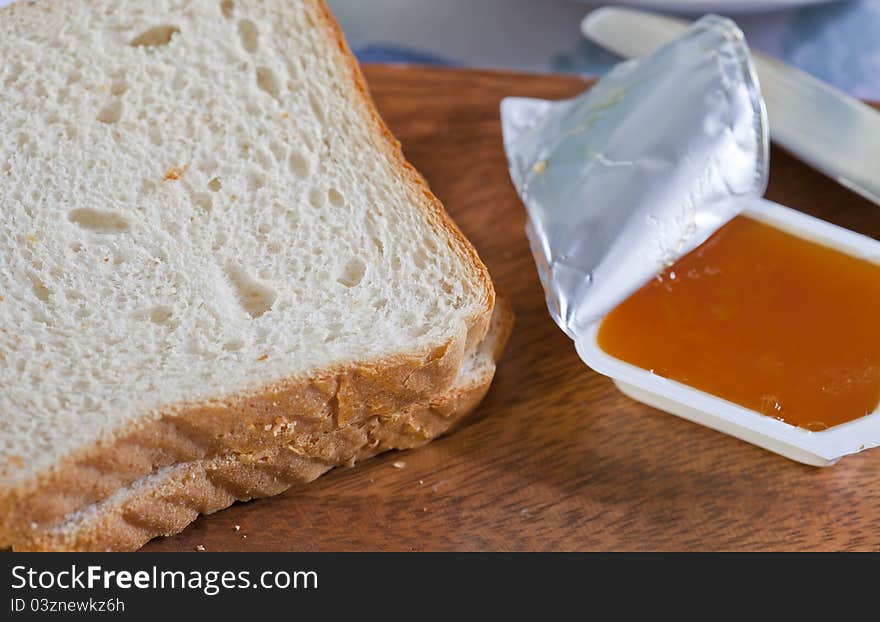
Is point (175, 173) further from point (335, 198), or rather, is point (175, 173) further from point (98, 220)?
point (335, 198)

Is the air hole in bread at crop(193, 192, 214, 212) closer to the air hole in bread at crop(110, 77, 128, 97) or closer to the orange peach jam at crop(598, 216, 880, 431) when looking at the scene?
the air hole in bread at crop(110, 77, 128, 97)

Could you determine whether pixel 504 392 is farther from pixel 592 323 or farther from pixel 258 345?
pixel 258 345

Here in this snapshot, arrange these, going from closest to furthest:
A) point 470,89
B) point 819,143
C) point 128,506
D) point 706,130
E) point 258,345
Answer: point 128,506
point 258,345
point 706,130
point 819,143
point 470,89

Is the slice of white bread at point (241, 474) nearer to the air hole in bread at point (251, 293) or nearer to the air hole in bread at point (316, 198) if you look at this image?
the air hole in bread at point (251, 293)

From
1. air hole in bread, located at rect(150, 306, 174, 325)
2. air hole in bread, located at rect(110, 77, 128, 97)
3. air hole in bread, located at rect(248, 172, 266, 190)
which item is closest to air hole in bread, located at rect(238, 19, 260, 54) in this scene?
air hole in bread, located at rect(110, 77, 128, 97)

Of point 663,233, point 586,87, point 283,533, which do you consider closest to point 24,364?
point 283,533

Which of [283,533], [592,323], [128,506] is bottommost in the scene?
[283,533]
